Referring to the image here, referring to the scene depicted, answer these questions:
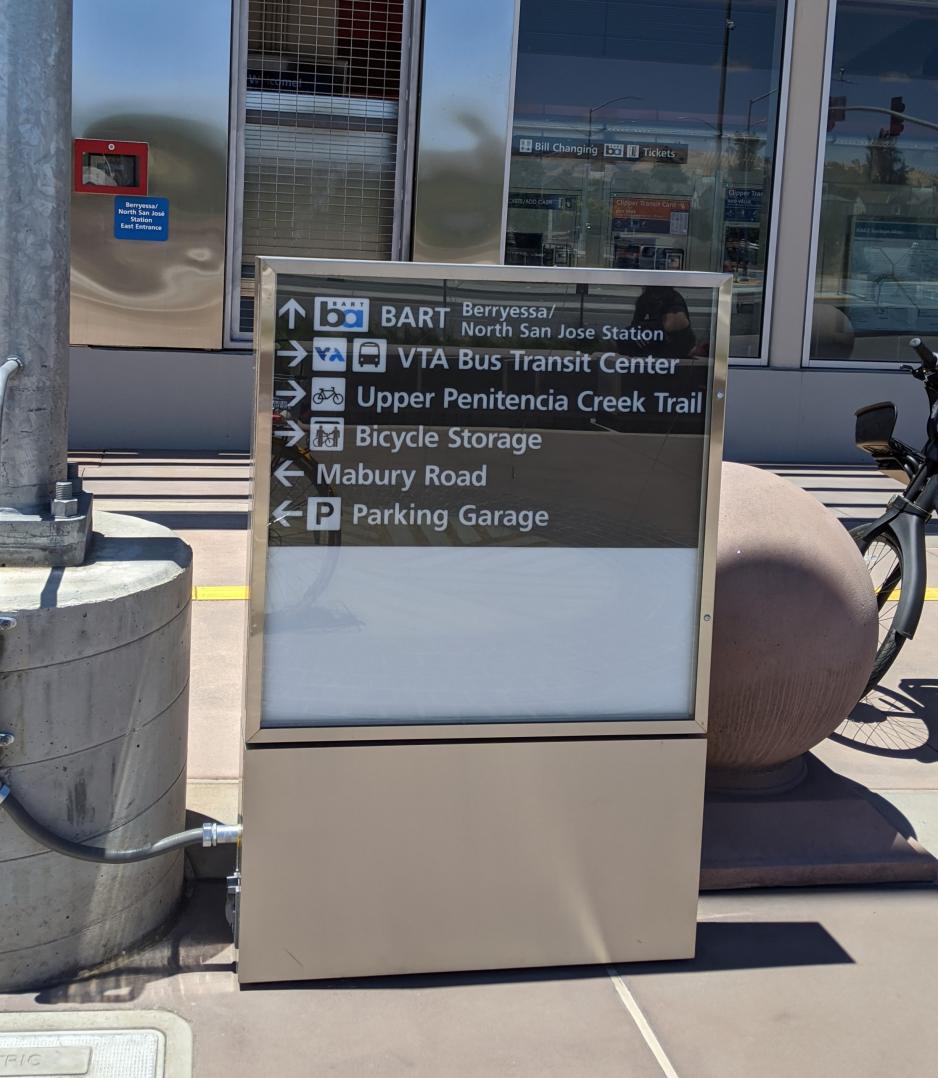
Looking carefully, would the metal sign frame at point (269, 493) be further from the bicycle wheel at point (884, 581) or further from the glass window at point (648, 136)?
the glass window at point (648, 136)

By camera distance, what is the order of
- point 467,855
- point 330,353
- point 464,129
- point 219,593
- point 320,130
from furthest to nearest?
point 320,130, point 464,129, point 219,593, point 467,855, point 330,353

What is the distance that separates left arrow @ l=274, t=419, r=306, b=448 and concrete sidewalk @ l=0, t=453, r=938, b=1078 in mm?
1385

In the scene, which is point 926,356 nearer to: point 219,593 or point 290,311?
point 290,311

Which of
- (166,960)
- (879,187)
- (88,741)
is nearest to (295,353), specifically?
(88,741)

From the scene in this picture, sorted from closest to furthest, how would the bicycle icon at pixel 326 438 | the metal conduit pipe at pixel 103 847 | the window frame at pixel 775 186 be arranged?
the metal conduit pipe at pixel 103 847
the bicycle icon at pixel 326 438
the window frame at pixel 775 186

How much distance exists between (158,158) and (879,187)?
612 centimetres

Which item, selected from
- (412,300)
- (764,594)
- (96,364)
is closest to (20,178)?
(412,300)

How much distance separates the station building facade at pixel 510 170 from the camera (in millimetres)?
10211

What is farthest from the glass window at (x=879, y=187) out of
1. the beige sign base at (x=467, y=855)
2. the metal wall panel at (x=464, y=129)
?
the beige sign base at (x=467, y=855)

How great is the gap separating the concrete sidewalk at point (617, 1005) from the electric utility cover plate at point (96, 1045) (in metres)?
0.05

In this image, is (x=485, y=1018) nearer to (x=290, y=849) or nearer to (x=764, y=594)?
(x=290, y=849)

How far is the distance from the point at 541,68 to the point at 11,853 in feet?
29.4

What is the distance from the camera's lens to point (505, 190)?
10672 millimetres

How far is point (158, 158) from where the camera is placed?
33.3ft
